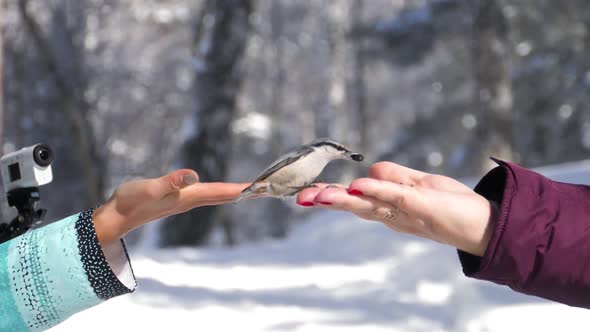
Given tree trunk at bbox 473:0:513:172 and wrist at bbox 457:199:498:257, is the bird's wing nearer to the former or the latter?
wrist at bbox 457:199:498:257

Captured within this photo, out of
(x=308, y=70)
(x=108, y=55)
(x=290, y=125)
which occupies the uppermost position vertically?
(x=108, y=55)

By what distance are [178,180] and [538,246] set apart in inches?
44.3

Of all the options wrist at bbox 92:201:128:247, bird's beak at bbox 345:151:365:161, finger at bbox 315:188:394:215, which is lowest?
wrist at bbox 92:201:128:247

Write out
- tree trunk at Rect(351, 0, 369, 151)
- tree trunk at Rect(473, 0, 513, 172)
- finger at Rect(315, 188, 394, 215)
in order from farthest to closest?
tree trunk at Rect(351, 0, 369, 151) → tree trunk at Rect(473, 0, 513, 172) → finger at Rect(315, 188, 394, 215)

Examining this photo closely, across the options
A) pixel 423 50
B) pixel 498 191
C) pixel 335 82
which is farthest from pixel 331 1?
pixel 498 191

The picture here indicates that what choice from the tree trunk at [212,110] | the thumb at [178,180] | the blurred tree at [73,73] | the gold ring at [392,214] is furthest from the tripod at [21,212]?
the blurred tree at [73,73]

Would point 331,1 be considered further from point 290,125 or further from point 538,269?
point 538,269

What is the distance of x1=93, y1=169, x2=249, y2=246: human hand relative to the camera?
82.5 inches

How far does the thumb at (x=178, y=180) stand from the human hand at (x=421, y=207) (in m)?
0.39

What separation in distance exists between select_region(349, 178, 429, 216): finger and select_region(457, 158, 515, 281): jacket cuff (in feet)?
0.68

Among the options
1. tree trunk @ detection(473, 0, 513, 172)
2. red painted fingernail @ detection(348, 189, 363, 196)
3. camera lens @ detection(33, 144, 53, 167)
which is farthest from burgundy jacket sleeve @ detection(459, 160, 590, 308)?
tree trunk @ detection(473, 0, 513, 172)

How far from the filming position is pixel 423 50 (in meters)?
14.1

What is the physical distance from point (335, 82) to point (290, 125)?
13.1 meters

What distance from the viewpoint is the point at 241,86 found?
1007cm
